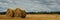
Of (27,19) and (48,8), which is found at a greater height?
(48,8)

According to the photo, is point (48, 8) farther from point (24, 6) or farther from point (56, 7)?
point (24, 6)

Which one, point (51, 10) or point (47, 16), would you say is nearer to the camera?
point (47, 16)

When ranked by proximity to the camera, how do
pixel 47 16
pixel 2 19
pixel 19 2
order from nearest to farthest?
pixel 2 19 < pixel 47 16 < pixel 19 2

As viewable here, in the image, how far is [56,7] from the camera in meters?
1.54

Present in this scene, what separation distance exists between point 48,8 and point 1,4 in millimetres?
563

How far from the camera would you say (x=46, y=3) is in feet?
5.03

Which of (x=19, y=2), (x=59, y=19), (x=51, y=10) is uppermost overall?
(x=19, y=2)

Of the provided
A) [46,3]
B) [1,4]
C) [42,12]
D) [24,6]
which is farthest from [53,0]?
[1,4]

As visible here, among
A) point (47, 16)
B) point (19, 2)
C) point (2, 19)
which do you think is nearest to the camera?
point (2, 19)

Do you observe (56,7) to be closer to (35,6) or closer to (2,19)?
(35,6)

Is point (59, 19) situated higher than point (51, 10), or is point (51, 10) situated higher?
point (51, 10)

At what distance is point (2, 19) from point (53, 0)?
654 millimetres

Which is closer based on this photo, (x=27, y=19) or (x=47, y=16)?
(x=27, y=19)

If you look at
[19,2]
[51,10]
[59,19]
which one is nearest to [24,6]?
[19,2]
